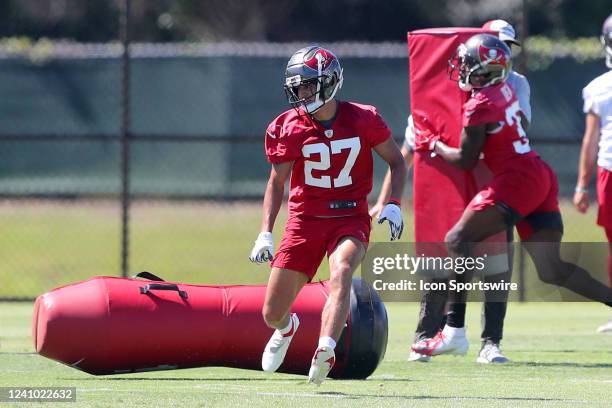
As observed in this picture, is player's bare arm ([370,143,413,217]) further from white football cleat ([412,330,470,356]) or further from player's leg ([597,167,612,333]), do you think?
player's leg ([597,167,612,333])

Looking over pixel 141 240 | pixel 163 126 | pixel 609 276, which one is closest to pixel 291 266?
pixel 609 276

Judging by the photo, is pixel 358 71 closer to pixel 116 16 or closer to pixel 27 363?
pixel 116 16

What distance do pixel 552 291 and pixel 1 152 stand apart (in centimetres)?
978

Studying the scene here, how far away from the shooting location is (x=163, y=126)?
2050 centimetres

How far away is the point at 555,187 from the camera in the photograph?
8.94m

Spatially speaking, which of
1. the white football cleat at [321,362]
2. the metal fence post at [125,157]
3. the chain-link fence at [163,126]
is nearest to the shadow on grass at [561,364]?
the white football cleat at [321,362]

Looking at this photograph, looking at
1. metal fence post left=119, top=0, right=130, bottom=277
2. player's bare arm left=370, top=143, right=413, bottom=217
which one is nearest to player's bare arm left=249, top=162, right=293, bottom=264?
player's bare arm left=370, top=143, right=413, bottom=217

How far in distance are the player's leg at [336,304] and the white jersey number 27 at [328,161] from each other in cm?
33

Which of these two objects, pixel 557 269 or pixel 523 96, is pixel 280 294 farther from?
pixel 523 96

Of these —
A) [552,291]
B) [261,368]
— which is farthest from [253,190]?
[261,368]

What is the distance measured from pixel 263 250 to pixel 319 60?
1.08m

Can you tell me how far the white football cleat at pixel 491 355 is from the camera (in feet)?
29.4

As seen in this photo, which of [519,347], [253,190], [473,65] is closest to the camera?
[473,65]

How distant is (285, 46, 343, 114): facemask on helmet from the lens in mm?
7723
